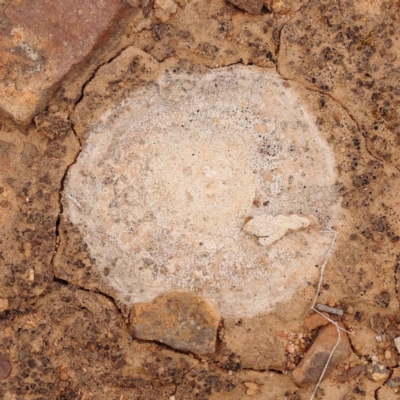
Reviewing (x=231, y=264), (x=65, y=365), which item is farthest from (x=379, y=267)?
(x=65, y=365)

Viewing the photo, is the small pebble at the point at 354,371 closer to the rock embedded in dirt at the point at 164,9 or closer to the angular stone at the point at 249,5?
the angular stone at the point at 249,5

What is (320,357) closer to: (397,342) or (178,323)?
(397,342)

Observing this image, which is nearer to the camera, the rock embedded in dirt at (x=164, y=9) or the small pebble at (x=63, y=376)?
the small pebble at (x=63, y=376)

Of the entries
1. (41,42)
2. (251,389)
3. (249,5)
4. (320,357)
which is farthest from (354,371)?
(41,42)

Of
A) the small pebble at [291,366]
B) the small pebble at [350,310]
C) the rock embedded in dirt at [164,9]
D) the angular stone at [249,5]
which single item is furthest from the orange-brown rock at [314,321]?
the rock embedded in dirt at [164,9]

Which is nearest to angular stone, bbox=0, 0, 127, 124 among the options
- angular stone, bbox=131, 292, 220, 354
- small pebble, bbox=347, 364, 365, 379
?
angular stone, bbox=131, 292, 220, 354

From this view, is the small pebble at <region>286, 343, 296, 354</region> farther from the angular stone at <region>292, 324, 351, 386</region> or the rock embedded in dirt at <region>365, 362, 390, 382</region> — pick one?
the rock embedded in dirt at <region>365, 362, 390, 382</region>
